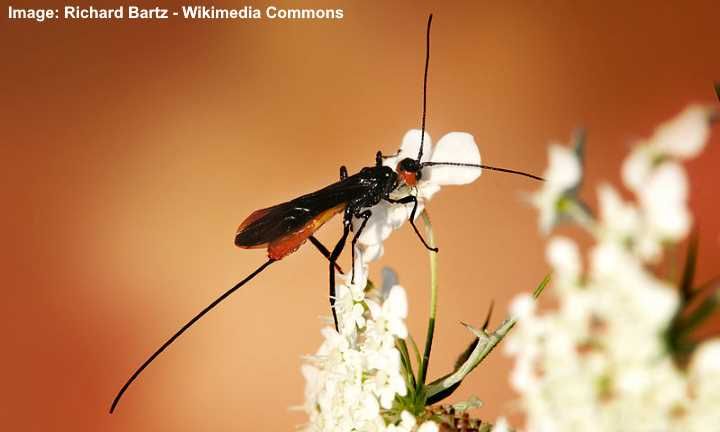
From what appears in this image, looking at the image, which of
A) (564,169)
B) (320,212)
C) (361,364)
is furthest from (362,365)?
(564,169)

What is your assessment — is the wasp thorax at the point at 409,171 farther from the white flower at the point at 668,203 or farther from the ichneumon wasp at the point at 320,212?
the white flower at the point at 668,203

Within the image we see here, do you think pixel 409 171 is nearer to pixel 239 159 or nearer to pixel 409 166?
pixel 409 166

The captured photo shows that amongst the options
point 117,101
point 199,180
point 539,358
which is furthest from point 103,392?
point 539,358

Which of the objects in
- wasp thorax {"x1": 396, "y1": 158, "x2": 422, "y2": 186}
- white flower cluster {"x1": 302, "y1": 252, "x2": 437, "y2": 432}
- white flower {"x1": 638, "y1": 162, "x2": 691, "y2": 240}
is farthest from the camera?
wasp thorax {"x1": 396, "y1": 158, "x2": 422, "y2": 186}

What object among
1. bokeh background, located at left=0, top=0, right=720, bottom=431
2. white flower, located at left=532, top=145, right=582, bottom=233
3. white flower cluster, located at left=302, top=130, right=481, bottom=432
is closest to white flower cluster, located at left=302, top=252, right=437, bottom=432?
white flower cluster, located at left=302, top=130, right=481, bottom=432

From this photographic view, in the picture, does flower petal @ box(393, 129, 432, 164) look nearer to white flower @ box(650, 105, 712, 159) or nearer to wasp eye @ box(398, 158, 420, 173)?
wasp eye @ box(398, 158, 420, 173)

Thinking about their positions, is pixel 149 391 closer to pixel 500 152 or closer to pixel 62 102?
pixel 62 102
